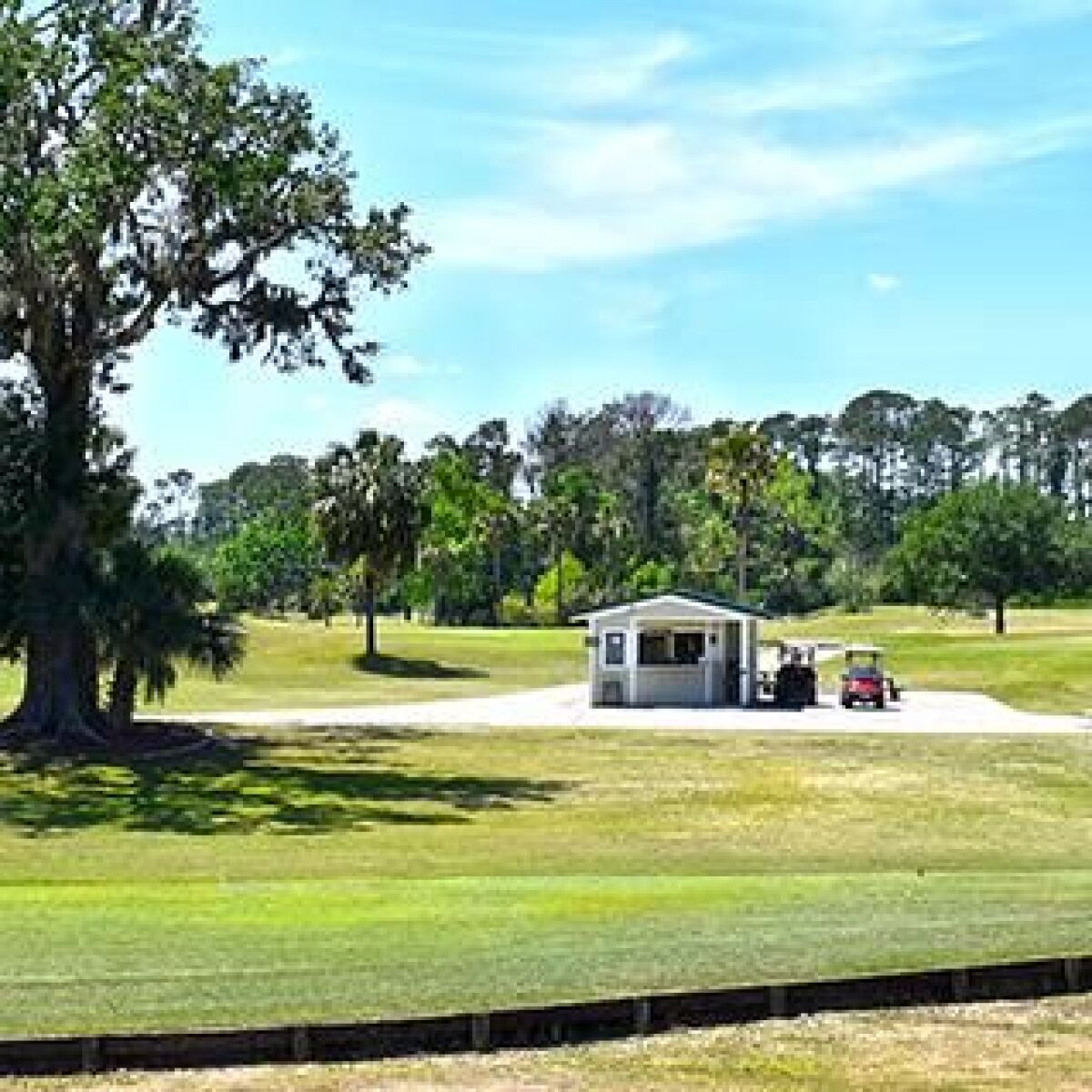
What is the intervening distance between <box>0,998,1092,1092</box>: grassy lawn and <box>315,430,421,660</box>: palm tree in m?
67.3

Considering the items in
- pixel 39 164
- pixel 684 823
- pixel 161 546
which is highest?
pixel 39 164

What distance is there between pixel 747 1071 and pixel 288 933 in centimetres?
480

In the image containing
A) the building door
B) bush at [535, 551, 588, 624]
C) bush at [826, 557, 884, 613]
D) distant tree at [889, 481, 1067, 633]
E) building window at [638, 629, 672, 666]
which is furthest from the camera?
bush at [826, 557, 884, 613]

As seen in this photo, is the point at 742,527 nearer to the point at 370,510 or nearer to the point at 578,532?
the point at 578,532

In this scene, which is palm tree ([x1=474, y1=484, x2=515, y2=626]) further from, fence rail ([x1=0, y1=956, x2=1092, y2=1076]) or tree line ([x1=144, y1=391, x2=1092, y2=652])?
fence rail ([x1=0, y1=956, x2=1092, y2=1076])

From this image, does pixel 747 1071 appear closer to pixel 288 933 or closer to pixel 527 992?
pixel 527 992

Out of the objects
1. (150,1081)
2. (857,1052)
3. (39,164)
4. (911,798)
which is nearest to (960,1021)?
(857,1052)

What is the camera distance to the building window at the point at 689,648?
58.4m

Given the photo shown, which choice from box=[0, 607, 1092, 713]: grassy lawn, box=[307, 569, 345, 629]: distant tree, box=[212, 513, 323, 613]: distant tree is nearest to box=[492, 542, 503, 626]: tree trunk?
box=[307, 569, 345, 629]: distant tree

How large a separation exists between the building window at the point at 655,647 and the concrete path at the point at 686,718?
7.03ft

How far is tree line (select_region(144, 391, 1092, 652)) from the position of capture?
81375 millimetres

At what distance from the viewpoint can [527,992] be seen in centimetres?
1180

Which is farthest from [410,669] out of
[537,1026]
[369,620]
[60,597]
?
[537,1026]

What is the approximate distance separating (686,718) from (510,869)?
93.5 feet
